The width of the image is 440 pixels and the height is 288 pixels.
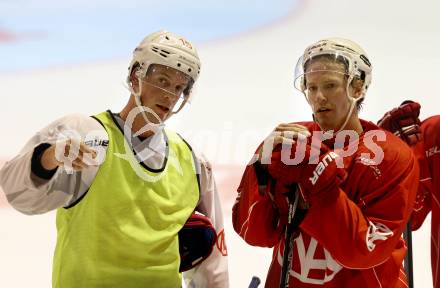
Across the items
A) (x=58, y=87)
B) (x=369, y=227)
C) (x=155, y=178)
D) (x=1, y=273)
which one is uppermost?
(x=58, y=87)

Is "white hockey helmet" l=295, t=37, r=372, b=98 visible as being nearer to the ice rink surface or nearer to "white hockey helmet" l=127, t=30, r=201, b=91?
"white hockey helmet" l=127, t=30, r=201, b=91

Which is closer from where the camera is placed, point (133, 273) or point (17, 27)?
point (133, 273)

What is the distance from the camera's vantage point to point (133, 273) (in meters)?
1.57

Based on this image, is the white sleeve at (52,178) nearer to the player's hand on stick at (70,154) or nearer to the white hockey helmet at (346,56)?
the player's hand on stick at (70,154)

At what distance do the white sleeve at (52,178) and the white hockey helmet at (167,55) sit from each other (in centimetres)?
24

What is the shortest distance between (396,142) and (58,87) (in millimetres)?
2883

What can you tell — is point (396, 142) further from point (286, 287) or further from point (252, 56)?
point (252, 56)

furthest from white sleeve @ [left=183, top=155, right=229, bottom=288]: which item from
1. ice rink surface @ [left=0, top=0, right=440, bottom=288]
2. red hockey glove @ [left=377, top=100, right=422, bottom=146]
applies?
ice rink surface @ [left=0, top=0, right=440, bottom=288]

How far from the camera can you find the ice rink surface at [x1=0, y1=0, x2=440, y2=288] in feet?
9.04

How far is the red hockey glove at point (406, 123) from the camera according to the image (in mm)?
1953

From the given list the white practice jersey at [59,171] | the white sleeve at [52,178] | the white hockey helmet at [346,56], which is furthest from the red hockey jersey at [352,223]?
the white sleeve at [52,178]

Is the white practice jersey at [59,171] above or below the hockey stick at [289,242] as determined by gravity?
above

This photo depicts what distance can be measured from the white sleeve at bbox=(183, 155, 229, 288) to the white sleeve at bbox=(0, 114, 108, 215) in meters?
0.34

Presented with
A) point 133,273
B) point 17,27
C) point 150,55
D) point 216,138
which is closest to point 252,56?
point 216,138
